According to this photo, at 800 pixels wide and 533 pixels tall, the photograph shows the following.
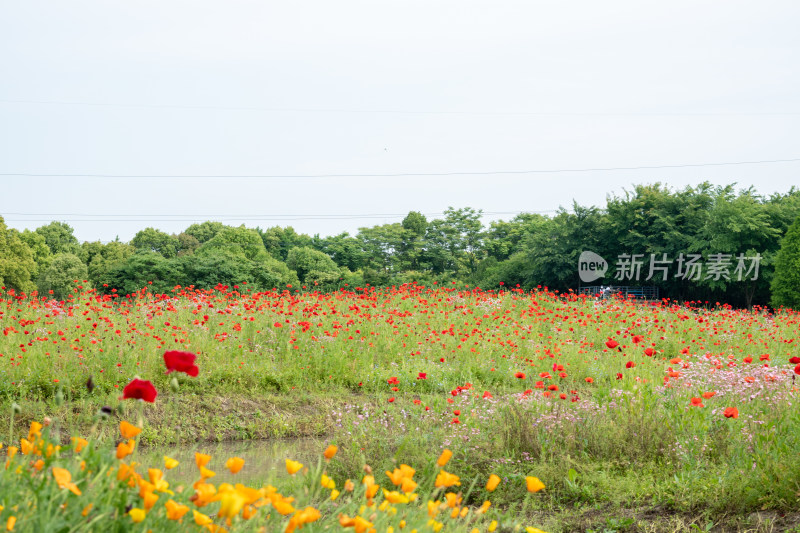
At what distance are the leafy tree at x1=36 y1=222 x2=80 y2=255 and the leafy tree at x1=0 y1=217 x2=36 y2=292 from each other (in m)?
13.1

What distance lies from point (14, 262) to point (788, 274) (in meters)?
32.2

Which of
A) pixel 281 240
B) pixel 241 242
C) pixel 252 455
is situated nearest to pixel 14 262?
pixel 241 242

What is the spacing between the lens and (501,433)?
196 inches

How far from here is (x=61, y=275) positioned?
1380 inches

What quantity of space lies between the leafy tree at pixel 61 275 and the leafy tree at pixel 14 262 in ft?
6.93

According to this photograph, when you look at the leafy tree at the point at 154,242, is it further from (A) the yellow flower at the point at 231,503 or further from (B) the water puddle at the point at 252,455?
(A) the yellow flower at the point at 231,503

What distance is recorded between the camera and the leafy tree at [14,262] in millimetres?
30781

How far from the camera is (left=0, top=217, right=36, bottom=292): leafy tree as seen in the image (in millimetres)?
30781

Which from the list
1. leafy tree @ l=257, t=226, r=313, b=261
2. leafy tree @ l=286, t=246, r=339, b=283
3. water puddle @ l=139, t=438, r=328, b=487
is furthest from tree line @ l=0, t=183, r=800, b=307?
leafy tree @ l=257, t=226, r=313, b=261

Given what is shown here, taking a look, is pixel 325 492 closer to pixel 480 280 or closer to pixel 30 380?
pixel 30 380

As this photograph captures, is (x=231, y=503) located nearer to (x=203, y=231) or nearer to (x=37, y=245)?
(x=37, y=245)

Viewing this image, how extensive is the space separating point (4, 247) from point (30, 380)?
1102 inches

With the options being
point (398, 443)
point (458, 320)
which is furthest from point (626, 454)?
point (458, 320)

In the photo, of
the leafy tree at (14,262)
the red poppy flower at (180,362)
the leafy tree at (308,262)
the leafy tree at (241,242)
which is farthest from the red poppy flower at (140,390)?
the leafy tree at (241,242)
